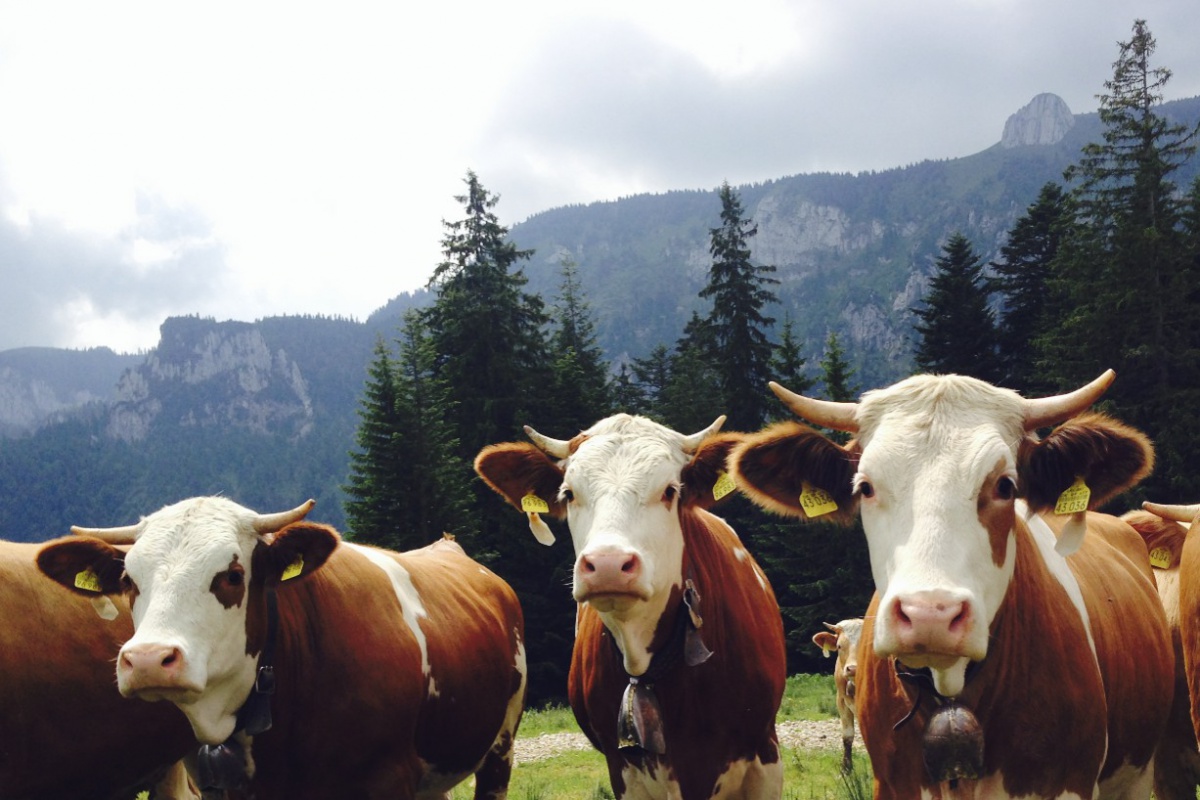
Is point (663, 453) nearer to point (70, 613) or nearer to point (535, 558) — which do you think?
point (70, 613)

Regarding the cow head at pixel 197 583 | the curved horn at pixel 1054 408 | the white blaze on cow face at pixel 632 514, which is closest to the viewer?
the curved horn at pixel 1054 408

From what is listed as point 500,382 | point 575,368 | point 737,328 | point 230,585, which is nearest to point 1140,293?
point 737,328

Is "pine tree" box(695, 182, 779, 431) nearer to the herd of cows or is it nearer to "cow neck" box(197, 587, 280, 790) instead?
the herd of cows

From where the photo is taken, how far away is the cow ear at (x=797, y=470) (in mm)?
3926

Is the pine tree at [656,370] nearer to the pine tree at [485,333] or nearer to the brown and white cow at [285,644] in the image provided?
the pine tree at [485,333]

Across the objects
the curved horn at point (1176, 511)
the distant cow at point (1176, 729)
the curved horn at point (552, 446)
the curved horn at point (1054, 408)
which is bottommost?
the distant cow at point (1176, 729)

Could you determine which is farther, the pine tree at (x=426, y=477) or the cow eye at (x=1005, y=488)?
the pine tree at (x=426, y=477)

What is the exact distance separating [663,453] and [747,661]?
136 cm

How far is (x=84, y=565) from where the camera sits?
16.6 ft

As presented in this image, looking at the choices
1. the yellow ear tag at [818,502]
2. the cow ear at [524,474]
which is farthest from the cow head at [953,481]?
the cow ear at [524,474]

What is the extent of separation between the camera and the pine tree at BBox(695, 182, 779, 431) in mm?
36062

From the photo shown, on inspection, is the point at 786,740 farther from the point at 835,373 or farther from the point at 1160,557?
the point at 835,373

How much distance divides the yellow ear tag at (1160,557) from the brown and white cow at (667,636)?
260cm

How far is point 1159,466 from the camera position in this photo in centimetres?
2536
